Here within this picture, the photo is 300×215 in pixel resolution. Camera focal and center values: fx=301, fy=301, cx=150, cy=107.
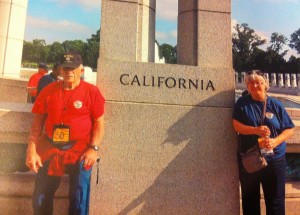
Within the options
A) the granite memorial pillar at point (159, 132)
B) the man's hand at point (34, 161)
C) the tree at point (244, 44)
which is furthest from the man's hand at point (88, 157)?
the tree at point (244, 44)

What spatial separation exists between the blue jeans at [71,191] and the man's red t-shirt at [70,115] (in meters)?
0.09

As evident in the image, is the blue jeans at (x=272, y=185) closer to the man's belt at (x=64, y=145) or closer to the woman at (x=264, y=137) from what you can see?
the woman at (x=264, y=137)

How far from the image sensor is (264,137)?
3.26m

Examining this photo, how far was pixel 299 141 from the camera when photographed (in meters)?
4.30

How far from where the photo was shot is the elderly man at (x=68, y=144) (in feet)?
10.2

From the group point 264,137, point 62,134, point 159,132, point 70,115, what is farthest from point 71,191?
point 264,137

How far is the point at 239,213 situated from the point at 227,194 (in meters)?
0.30

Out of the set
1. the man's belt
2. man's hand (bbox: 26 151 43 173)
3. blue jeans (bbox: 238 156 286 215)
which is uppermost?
the man's belt

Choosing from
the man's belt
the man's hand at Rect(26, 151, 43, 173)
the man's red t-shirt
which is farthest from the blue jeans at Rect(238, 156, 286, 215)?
the man's hand at Rect(26, 151, 43, 173)

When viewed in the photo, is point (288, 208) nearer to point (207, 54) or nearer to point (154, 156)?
point (154, 156)

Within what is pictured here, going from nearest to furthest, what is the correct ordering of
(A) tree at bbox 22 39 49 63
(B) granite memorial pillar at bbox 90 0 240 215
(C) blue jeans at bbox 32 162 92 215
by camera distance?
(C) blue jeans at bbox 32 162 92 215 < (B) granite memorial pillar at bbox 90 0 240 215 < (A) tree at bbox 22 39 49 63

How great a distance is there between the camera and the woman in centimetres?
327

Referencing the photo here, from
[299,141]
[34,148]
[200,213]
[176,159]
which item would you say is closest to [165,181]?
[176,159]

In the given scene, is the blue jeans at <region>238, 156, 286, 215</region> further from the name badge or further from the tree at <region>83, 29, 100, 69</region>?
the tree at <region>83, 29, 100, 69</region>
